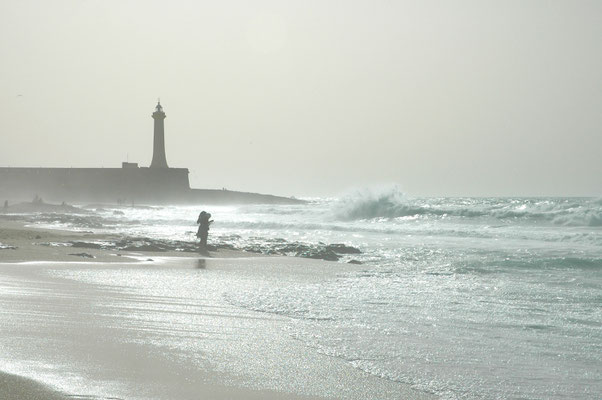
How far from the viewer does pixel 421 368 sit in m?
4.49

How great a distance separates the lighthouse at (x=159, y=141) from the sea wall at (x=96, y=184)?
1.17m

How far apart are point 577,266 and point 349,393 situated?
31.4 ft

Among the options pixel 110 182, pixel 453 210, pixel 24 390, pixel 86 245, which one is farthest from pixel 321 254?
pixel 110 182

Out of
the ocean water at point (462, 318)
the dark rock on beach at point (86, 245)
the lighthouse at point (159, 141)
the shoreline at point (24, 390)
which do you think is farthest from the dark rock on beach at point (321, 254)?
the lighthouse at point (159, 141)

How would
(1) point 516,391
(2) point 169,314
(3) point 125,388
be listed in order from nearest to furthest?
1. (3) point 125,388
2. (1) point 516,391
3. (2) point 169,314

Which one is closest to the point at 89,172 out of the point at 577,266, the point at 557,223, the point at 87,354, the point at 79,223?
the point at 79,223

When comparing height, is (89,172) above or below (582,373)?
above

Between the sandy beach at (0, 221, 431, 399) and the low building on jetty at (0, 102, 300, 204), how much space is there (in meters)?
60.6

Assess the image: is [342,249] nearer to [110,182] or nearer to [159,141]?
[159,141]

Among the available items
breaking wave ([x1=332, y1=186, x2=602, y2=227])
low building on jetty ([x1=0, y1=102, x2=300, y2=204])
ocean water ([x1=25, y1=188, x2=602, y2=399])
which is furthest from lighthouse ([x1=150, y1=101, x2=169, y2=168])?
ocean water ([x1=25, y1=188, x2=602, y2=399])

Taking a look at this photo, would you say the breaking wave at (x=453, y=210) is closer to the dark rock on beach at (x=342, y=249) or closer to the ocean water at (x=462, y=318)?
the ocean water at (x=462, y=318)

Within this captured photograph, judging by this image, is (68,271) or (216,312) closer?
(216,312)

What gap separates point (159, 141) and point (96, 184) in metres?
7.98

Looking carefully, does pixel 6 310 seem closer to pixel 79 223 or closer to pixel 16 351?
pixel 16 351
